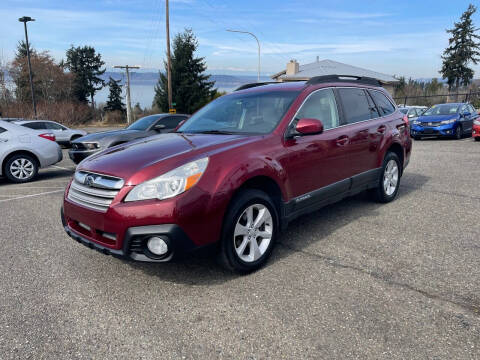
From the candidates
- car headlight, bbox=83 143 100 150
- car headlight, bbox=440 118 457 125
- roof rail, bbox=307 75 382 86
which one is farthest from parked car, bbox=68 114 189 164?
car headlight, bbox=440 118 457 125

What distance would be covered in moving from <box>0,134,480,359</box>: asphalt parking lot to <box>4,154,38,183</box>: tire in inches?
164

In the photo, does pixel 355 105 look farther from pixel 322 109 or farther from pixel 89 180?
pixel 89 180

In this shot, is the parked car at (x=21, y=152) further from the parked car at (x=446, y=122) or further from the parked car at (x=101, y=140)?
the parked car at (x=446, y=122)

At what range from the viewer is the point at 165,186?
284 cm

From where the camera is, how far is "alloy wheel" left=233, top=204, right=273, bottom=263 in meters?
3.25

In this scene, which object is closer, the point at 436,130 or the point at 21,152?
the point at 21,152

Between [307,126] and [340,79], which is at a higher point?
[340,79]

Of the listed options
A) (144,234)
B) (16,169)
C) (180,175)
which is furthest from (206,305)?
(16,169)

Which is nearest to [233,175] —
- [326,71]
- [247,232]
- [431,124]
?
[247,232]

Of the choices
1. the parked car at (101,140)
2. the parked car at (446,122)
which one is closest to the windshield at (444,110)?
the parked car at (446,122)

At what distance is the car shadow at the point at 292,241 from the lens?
3336mm

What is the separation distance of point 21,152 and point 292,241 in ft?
23.0

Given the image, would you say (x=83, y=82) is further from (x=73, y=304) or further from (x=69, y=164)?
(x=73, y=304)

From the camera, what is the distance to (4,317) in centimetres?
276
